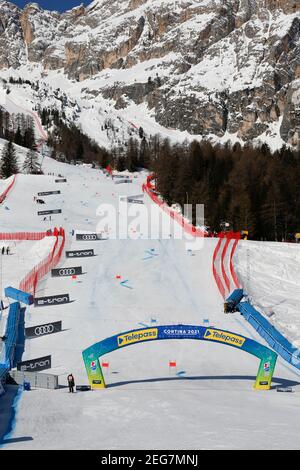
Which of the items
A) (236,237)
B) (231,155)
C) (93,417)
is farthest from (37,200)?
(93,417)

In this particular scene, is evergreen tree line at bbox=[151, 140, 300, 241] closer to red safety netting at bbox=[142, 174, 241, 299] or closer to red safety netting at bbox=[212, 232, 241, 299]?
red safety netting at bbox=[142, 174, 241, 299]

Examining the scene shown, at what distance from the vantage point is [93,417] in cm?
1545

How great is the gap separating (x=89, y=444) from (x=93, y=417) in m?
2.76

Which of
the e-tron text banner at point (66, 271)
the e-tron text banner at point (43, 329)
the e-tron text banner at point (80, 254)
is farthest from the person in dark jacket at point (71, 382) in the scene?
the e-tron text banner at point (80, 254)

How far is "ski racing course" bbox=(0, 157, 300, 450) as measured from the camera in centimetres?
1371

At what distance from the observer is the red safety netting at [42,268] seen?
3393 cm

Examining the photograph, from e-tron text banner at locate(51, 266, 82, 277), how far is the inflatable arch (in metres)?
16.7

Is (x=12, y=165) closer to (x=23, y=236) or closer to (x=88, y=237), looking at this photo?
(x=23, y=236)

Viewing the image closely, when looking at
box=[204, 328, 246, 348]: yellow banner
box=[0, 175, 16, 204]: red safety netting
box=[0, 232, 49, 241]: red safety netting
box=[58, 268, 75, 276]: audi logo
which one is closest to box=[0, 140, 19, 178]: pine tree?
box=[0, 175, 16, 204]: red safety netting

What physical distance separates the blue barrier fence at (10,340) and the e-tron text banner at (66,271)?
700 centimetres

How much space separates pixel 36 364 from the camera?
2116cm

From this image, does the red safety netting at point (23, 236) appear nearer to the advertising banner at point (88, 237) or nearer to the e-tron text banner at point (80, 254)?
the advertising banner at point (88, 237)

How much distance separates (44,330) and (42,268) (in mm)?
12335

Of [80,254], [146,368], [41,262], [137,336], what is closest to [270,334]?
[146,368]
